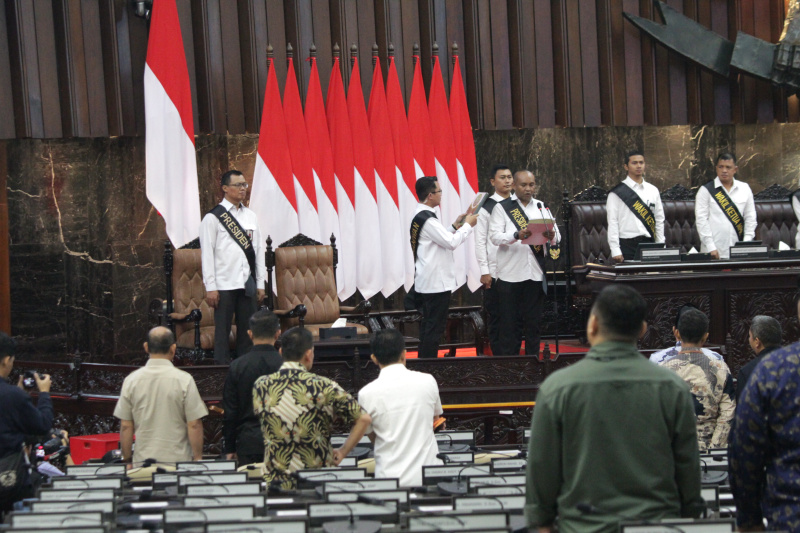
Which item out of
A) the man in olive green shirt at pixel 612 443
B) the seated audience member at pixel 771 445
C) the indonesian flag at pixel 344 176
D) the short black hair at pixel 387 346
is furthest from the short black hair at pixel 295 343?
the indonesian flag at pixel 344 176

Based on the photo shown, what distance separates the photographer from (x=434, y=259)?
647cm

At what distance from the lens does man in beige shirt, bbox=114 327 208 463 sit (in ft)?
13.5

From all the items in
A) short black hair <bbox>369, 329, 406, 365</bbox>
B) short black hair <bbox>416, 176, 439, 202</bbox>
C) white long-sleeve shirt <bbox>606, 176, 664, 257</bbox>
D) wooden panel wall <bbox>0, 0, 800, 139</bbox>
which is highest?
wooden panel wall <bbox>0, 0, 800, 139</bbox>

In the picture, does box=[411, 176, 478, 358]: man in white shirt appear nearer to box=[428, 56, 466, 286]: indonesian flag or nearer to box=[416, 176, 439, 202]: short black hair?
box=[416, 176, 439, 202]: short black hair

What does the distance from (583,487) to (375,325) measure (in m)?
5.31

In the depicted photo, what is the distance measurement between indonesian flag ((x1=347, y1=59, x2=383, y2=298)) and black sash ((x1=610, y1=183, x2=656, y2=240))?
6.35ft

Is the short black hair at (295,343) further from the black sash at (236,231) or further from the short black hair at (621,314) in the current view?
the black sash at (236,231)

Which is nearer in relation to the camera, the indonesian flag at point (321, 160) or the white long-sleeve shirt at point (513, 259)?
the white long-sleeve shirt at point (513, 259)

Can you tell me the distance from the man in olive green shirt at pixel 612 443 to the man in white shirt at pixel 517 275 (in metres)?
4.20

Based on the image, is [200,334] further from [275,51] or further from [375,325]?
[275,51]

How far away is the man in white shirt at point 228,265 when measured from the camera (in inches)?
255

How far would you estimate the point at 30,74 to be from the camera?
25.0 ft

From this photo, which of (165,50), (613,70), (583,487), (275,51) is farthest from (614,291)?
(613,70)

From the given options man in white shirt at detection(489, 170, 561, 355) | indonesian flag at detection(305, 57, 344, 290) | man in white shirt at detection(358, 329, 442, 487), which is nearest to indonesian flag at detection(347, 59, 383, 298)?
indonesian flag at detection(305, 57, 344, 290)
